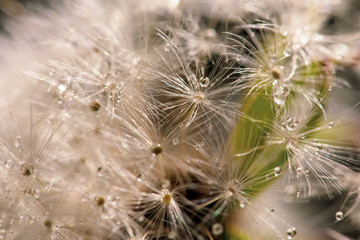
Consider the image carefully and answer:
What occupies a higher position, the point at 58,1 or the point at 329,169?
the point at 58,1

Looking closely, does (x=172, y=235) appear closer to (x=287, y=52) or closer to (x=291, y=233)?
(x=291, y=233)

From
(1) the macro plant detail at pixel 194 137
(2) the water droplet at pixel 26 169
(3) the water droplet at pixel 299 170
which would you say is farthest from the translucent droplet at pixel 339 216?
(2) the water droplet at pixel 26 169

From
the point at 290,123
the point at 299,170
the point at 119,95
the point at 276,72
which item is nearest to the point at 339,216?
the point at 299,170

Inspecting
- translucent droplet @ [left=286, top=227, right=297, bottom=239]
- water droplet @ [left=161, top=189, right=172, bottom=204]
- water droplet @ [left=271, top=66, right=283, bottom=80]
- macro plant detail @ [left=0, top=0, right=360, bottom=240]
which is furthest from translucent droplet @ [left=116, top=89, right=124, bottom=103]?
translucent droplet @ [left=286, top=227, right=297, bottom=239]

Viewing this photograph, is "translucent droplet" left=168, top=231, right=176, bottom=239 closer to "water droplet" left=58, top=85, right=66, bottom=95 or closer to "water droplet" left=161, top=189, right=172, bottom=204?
"water droplet" left=161, top=189, right=172, bottom=204

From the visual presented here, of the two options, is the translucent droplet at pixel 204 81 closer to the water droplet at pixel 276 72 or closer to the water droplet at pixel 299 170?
the water droplet at pixel 276 72

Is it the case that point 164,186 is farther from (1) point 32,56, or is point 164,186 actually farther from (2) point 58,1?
(2) point 58,1

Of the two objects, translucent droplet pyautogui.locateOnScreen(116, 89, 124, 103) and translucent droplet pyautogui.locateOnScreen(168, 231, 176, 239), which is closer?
translucent droplet pyautogui.locateOnScreen(168, 231, 176, 239)

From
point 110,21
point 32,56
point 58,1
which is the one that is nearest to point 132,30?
point 110,21
